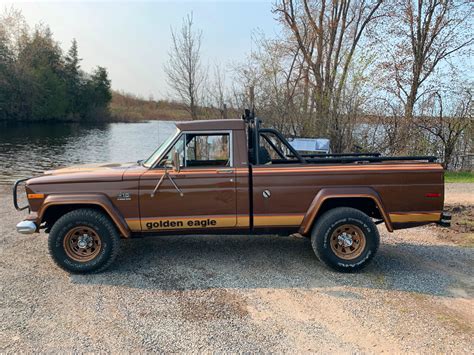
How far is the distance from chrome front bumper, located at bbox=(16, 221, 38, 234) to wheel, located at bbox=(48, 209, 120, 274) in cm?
23

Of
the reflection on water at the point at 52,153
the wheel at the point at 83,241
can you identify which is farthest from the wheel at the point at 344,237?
the reflection on water at the point at 52,153

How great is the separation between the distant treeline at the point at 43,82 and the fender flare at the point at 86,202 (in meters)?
46.8

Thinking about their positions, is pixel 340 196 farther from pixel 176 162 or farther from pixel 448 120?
pixel 448 120

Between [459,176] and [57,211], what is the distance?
1406 centimetres

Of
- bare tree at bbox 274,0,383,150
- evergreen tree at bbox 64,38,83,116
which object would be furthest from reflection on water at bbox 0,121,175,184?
evergreen tree at bbox 64,38,83,116

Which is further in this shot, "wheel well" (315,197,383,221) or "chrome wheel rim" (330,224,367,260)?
"wheel well" (315,197,383,221)

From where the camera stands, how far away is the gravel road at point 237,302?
3174 millimetres

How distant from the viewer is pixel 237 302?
3836mm

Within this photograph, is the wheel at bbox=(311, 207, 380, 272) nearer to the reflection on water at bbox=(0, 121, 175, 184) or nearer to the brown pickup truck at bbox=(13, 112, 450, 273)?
the brown pickup truck at bbox=(13, 112, 450, 273)

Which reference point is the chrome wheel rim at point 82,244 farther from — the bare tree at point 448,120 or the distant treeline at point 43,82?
the distant treeline at point 43,82

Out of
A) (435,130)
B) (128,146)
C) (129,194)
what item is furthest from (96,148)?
(129,194)

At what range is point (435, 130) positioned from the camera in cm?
1426

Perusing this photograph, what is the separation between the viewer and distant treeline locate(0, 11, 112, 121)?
42.9 metres

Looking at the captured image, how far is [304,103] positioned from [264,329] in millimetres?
11426
